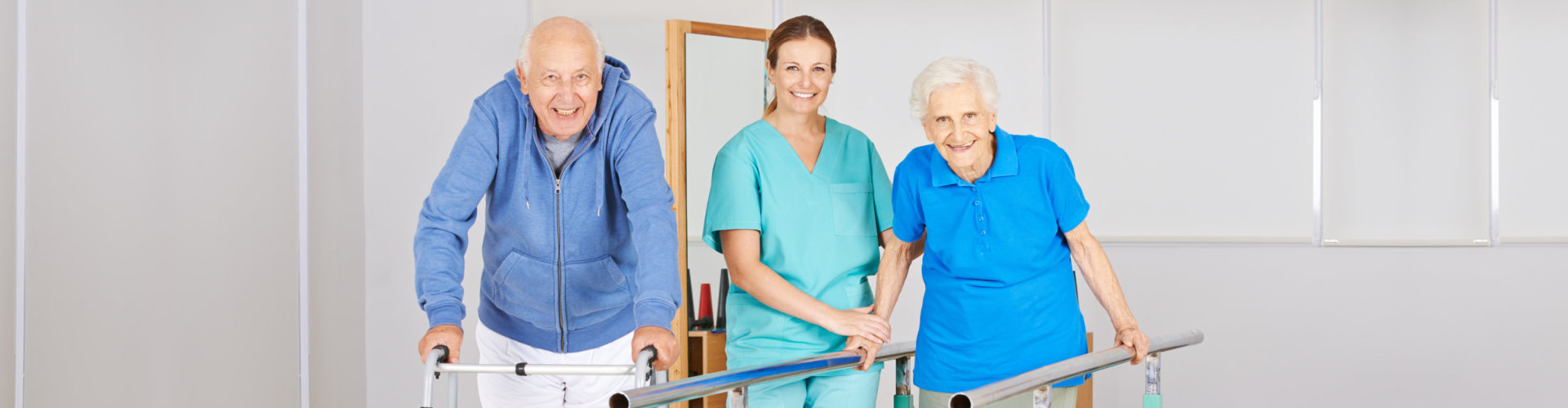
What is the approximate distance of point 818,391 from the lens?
217 centimetres

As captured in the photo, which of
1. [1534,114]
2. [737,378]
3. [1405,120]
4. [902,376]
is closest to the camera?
[737,378]

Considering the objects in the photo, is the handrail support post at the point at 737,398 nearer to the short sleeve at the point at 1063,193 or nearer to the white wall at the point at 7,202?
the short sleeve at the point at 1063,193

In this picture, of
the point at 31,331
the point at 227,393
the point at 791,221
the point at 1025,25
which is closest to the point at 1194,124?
the point at 1025,25

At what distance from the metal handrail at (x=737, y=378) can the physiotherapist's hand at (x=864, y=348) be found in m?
0.02

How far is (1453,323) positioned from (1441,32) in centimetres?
123

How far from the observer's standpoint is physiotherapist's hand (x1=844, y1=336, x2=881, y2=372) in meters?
2.06

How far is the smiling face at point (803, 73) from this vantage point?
215 cm

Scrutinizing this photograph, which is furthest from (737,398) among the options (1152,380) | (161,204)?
(161,204)

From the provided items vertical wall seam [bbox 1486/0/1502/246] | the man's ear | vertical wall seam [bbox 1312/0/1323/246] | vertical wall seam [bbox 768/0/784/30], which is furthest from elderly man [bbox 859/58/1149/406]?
vertical wall seam [bbox 1486/0/1502/246]

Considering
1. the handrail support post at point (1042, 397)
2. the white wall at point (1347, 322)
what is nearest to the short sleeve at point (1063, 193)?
the handrail support post at point (1042, 397)

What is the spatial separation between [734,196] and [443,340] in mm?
646

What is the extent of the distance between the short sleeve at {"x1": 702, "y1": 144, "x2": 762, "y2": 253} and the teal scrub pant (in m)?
0.31

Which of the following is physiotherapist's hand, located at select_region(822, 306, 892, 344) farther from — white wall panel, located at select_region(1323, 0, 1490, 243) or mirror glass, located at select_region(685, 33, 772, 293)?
white wall panel, located at select_region(1323, 0, 1490, 243)

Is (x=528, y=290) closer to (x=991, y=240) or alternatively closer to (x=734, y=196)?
(x=734, y=196)
